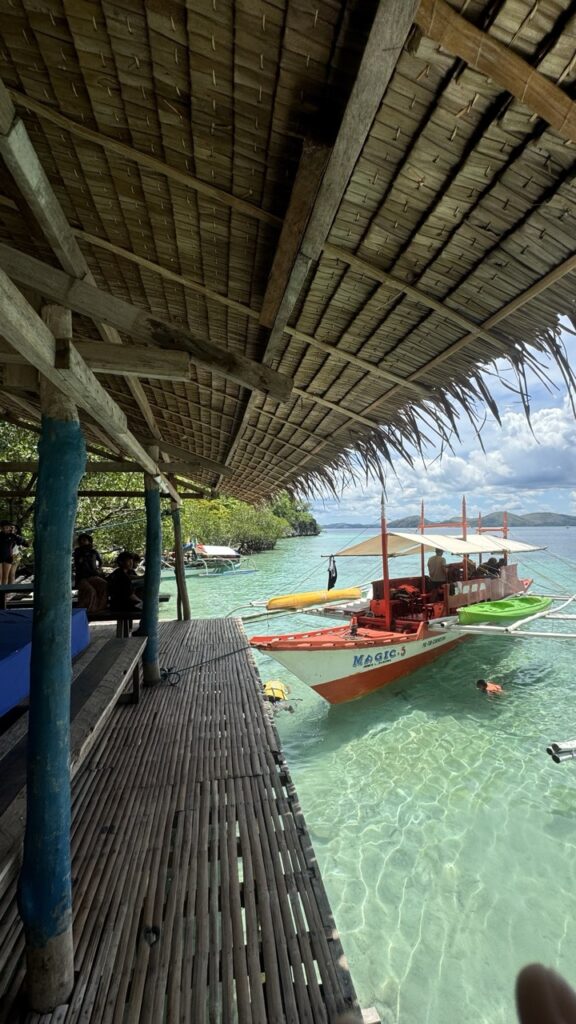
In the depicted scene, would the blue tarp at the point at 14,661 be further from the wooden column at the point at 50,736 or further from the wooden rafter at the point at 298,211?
the wooden rafter at the point at 298,211

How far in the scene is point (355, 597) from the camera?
13.9m

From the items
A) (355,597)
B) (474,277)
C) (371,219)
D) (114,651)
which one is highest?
(371,219)

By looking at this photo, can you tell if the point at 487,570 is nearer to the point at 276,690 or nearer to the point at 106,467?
the point at 276,690

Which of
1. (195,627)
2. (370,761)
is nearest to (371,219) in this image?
(370,761)

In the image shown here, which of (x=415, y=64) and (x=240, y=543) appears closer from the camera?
(x=415, y=64)

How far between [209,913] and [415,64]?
13.3ft

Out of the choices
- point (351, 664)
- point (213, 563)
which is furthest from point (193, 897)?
point (213, 563)

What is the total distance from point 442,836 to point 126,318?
22.6ft

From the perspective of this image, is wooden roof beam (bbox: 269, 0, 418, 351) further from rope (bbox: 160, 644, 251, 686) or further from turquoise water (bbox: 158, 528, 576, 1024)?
turquoise water (bbox: 158, 528, 576, 1024)

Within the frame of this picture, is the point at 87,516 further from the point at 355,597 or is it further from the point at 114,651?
the point at 114,651

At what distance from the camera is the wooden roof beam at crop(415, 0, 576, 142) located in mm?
1361

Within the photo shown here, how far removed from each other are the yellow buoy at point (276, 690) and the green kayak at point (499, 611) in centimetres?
419

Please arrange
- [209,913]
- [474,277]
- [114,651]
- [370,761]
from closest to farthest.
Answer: [474,277], [209,913], [114,651], [370,761]

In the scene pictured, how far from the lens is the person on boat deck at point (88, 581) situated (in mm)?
7211
